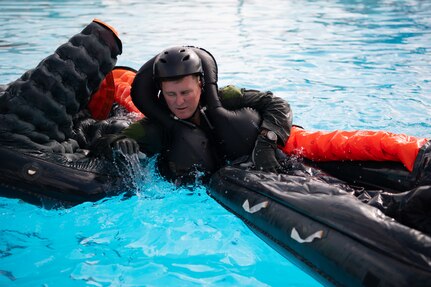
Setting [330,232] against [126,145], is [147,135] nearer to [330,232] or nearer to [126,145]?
[126,145]

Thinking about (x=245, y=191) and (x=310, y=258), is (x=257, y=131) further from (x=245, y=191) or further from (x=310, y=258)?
(x=310, y=258)

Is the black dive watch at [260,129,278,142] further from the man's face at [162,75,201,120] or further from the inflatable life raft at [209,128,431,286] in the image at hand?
the man's face at [162,75,201,120]

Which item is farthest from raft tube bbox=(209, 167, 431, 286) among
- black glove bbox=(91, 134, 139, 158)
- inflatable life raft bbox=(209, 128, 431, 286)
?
black glove bbox=(91, 134, 139, 158)

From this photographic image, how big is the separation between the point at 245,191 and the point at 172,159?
86cm

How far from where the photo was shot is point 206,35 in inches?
473

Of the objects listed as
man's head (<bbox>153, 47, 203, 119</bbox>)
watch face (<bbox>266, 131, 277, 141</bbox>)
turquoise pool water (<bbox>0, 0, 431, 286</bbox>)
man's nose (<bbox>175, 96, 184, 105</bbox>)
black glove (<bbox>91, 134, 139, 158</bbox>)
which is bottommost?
turquoise pool water (<bbox>0, 0, 431, 286</bbox>)

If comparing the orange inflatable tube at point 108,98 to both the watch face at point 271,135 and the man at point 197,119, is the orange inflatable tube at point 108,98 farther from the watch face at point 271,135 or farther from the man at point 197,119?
the watch face at point 271,135

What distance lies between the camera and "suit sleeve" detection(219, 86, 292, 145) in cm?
345

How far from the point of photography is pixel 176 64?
333 cm

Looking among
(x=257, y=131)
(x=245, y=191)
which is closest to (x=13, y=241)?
(x=245, y=191)

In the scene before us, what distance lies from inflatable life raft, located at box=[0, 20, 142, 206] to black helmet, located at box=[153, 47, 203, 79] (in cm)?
82

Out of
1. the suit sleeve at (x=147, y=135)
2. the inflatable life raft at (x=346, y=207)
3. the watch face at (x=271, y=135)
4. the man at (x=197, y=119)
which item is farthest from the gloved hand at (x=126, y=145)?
the watch face at (x=271, y=135)

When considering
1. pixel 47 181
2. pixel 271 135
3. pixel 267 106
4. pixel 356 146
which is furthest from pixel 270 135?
pixel 47 181

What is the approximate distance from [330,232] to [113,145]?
76.4 inches
